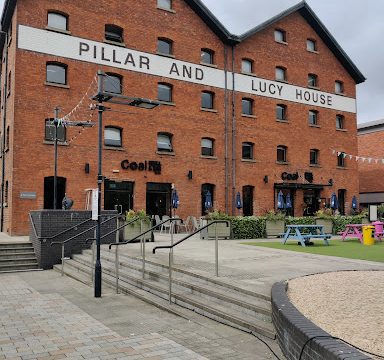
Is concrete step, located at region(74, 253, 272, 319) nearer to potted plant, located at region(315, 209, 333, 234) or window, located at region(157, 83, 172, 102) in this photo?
potted plant, located at region(315, 209, 333, 234)

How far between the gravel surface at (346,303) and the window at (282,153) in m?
18.1

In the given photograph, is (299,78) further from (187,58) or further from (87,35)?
(87,35)

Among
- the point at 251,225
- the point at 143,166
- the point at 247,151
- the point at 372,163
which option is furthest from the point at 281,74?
the point at 251,225

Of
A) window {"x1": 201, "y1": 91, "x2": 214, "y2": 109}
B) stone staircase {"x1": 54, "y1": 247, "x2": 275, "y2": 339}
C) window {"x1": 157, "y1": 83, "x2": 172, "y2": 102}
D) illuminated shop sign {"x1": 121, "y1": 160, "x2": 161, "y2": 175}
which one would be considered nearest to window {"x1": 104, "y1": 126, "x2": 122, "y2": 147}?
illuminated shop sign {"x1": 121, "y1": 160, "x2": 161, "y2": 175}

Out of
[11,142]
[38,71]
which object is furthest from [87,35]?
[11,142]

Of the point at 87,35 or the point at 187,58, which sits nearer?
the point at 87,35

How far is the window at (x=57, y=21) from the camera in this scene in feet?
63.1

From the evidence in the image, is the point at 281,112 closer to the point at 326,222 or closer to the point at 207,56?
the point at 207,56

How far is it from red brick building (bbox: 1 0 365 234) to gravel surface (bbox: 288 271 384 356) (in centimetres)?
1390

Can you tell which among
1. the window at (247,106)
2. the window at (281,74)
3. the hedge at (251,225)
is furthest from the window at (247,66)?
the hedge at (251,225)

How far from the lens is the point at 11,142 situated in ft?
60.6

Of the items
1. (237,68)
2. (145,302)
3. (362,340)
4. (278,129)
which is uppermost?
(237,68)

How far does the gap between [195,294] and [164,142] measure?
14895 millimetres

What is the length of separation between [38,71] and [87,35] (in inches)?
116
